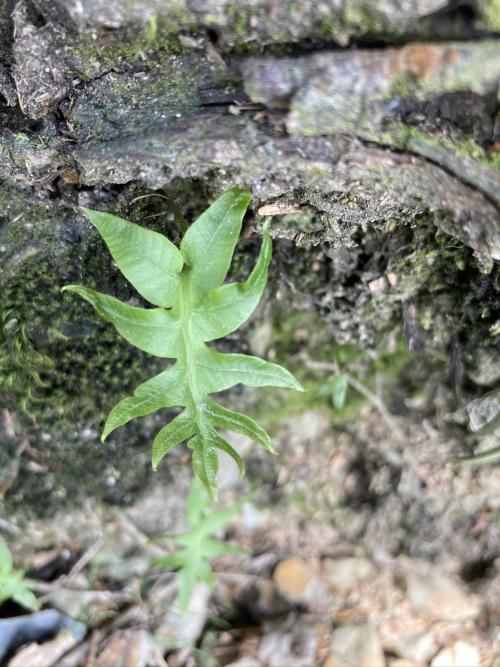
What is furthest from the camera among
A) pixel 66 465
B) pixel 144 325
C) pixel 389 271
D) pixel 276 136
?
pixel 66 465

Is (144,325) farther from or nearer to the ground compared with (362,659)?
farther from the ground

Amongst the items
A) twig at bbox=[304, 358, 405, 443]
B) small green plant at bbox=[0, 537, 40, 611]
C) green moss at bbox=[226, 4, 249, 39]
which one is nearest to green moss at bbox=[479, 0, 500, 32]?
green moss at bbox=[226, 4, 249, 39]

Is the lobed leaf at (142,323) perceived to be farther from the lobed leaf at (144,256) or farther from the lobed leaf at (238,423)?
the lobed leaf at (238,423)

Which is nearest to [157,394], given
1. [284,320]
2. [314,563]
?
[284,320]

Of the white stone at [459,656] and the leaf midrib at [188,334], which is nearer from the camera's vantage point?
the leaf midrib at [188,334]

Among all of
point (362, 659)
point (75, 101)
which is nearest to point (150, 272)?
point (75, 101)

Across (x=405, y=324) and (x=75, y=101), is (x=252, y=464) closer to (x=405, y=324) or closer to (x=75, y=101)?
(x=405, y=324)

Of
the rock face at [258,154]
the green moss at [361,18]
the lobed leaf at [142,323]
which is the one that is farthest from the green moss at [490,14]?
the lobed leaf at [142,323]
